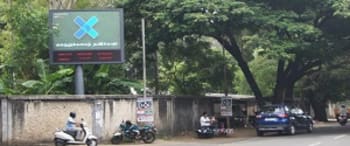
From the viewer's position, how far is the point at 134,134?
25297mm

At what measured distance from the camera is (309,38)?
29.1 metres

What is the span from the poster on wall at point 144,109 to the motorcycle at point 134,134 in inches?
21.1

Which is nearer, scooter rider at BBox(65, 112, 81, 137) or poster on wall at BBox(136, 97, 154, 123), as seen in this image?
scooter rider at BBox(65, 112, 81, 137)

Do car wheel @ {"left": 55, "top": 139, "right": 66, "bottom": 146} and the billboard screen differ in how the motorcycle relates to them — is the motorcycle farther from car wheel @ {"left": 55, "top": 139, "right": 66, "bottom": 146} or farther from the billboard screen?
car wheel @ {"left": 55, "top": 139, "right": 66, "bottom": 146}

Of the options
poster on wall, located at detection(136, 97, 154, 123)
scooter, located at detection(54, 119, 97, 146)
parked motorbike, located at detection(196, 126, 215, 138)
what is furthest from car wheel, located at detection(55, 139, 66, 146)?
parked motorbike, located at detection(196, 126, 215, 138)

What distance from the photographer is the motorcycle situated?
25.2 metres

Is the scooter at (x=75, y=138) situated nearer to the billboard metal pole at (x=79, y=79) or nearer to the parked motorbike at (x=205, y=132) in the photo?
the billboard metal pole at (x=79, y=79)

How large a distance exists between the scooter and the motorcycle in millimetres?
2831

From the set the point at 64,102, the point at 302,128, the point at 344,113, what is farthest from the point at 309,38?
the point at 344,113

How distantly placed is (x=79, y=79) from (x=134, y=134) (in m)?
3.05

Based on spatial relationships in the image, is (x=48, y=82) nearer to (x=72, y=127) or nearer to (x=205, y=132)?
(x=72, y=127)

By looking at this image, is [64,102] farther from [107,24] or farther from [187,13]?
[187,13]

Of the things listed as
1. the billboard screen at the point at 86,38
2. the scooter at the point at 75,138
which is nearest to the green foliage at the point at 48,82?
the billboard screen at the point at 86,38

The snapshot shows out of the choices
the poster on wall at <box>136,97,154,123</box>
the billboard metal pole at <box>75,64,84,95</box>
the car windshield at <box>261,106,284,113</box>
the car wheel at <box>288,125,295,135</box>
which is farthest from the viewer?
the car wheel at <box>288,125,295,135</box>
